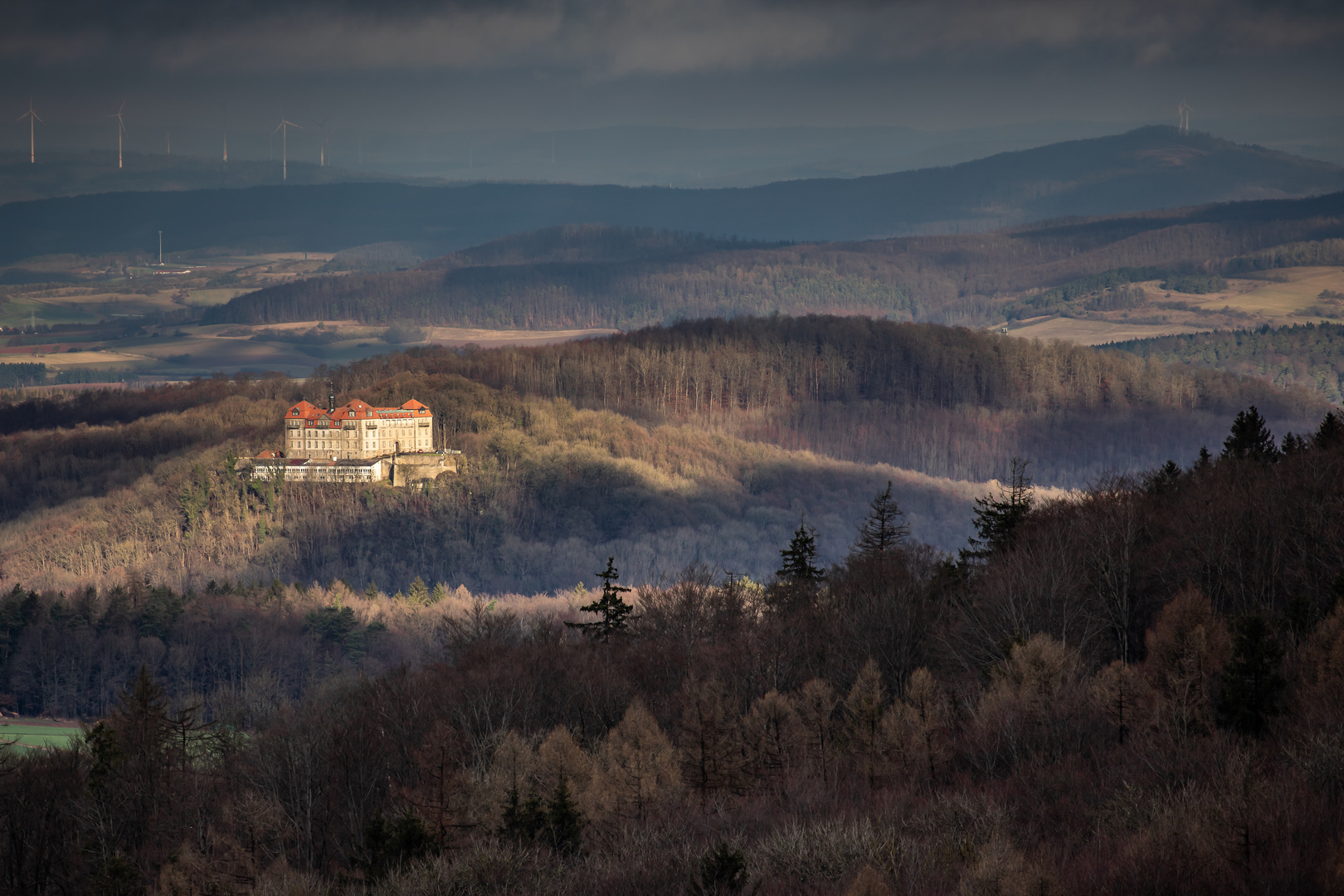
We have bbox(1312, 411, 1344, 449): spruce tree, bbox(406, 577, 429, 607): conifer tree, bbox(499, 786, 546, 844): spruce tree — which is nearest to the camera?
bbox(499, 786, 546, 844): spruce tree

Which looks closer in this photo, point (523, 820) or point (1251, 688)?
point (1251, 688)

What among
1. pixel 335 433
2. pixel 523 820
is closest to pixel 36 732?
pixel 335 433

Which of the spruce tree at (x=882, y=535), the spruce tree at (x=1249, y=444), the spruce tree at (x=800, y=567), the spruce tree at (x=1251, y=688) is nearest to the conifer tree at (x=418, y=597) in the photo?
the spruce tree at (x=882, y=535)

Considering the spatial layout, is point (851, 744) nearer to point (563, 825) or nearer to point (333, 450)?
point (563, 825)

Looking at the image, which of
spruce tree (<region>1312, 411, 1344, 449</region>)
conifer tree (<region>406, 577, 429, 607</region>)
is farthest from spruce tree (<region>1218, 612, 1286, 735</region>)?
conifer tree (<region>406, 577, 429, 607</region>)

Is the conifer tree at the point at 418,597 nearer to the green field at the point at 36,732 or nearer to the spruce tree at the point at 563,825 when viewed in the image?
the green field at the point at 36,732

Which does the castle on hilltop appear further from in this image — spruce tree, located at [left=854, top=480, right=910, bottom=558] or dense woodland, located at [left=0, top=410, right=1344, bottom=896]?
spruce tree, located at [left=854, top=480, right=910, bottom=558]
